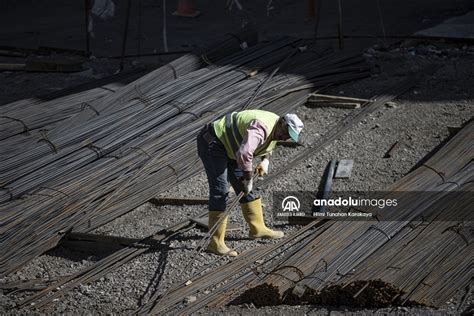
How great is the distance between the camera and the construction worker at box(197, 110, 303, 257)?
7.60 meters

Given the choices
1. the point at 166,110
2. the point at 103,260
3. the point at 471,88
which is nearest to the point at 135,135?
the point at 166,110

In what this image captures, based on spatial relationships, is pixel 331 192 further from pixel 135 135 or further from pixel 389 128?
pixel 135 135

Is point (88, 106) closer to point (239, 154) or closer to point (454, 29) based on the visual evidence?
point (239, 154)

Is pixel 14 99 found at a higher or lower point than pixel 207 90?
lower

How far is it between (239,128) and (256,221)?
104cm

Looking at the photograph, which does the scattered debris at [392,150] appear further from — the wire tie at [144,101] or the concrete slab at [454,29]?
the concrete slab at [454,29]

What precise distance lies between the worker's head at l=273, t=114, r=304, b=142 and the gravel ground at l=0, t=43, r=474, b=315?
129cm

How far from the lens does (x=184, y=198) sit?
937 centimetres

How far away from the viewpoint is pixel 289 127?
7512mm

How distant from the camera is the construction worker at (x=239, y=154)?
7.60 metres

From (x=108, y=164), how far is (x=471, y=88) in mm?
5233

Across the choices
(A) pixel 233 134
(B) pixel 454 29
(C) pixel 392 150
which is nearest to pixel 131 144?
(A) pixel 233 134

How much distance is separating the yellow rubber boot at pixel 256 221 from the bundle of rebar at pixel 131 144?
160 cm

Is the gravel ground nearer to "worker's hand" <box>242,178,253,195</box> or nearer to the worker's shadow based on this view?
the worker's shadow
